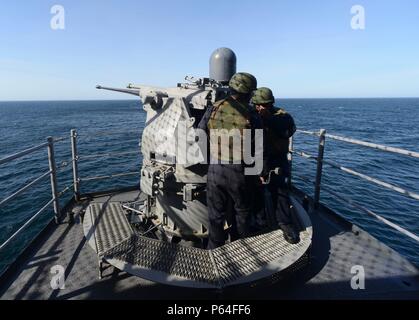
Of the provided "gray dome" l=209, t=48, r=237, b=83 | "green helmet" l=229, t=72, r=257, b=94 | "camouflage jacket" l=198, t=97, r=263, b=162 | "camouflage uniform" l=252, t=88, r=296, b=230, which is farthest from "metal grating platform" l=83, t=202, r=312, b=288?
"gray dome" l=209, t=48, r=237, b=83

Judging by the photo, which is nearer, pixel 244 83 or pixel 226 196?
pixel 244 83

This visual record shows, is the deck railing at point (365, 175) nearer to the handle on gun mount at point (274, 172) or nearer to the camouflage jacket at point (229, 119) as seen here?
the handle on gun mount at point (274, 172)

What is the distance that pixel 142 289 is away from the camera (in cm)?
318

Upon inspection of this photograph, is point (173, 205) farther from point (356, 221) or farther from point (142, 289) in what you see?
point (356, 221)

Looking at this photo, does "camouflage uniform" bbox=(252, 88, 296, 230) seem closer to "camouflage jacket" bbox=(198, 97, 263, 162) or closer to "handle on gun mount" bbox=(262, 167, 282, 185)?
"handle on gun mount" bbox=(262, 167, 282, 185)

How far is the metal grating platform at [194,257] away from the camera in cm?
298

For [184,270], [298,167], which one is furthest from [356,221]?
[184,270]

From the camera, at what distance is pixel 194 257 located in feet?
11.0

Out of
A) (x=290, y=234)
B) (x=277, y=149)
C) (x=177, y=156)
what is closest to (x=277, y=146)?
(x=277, y=149)

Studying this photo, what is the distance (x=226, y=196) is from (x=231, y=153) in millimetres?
526

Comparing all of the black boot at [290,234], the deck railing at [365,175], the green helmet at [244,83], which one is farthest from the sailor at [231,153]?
the deck railing at [365,175]

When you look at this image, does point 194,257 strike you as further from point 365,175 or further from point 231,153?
point 365,175

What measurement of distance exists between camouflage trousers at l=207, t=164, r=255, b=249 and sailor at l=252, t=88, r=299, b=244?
0.39 m

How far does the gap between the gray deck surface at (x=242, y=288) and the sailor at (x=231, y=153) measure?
88cm
